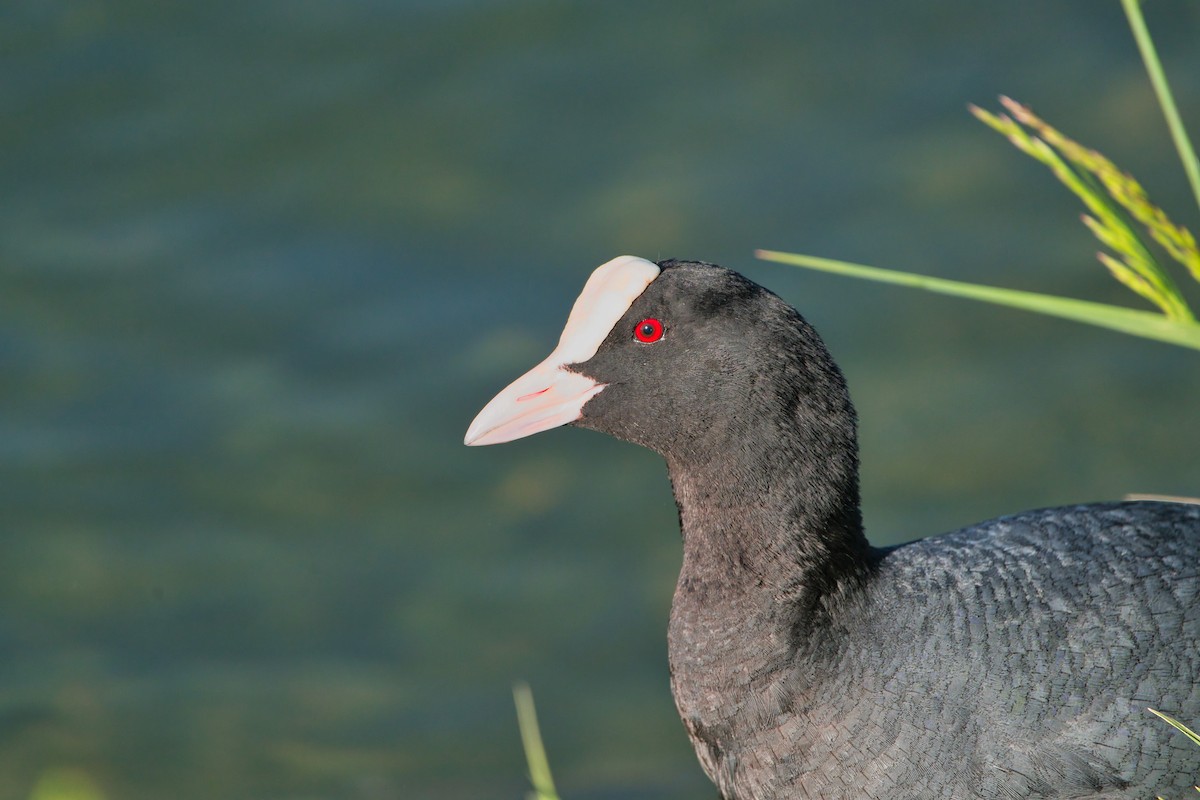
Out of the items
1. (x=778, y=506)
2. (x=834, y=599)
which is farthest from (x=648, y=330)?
(x=834, y=599)

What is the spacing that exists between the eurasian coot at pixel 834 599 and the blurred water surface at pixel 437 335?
1.56m

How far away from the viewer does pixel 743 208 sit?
20.6ft

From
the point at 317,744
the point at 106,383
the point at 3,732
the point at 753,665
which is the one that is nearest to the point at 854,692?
the point at 753,665

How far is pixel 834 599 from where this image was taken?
341 cm

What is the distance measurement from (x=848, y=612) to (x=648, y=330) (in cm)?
75

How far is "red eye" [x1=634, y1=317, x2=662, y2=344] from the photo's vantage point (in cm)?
339

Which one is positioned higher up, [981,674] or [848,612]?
[848,612]

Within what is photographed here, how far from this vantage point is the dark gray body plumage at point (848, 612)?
316cm

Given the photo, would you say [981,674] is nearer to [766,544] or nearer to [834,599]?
[834,599]

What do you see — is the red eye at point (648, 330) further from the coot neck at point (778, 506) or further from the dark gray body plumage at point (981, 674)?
the dark gray body plumage at point (981, 674)

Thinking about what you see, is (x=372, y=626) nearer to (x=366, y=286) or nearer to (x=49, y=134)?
(x=366, y=286)

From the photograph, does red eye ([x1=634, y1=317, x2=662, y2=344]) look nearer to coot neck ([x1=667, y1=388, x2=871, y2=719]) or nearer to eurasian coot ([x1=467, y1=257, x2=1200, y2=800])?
eurasian coot ([x1=467, y1=257, x2=1200, y2=800])

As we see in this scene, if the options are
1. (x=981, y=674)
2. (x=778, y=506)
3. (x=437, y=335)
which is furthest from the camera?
(x=437, y=335)

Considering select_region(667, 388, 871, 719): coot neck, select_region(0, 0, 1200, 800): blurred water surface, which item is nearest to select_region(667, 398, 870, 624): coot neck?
select_region(667, 388, 871, 719): coot neck
